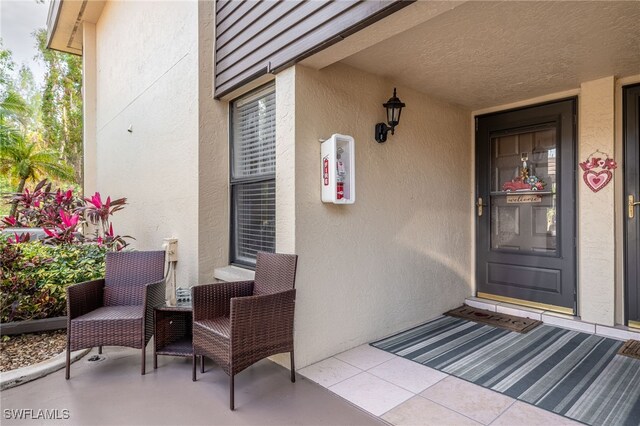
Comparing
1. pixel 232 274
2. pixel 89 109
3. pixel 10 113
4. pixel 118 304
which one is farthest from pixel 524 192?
pixel 10 113

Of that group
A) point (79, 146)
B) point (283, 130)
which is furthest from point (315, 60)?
point (79, 146)

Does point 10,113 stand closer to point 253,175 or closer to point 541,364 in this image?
point 253,175

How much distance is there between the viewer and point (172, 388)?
247 cm

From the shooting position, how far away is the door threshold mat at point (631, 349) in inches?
119

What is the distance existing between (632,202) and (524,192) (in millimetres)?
969

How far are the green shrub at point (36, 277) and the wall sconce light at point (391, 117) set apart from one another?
10.4ft

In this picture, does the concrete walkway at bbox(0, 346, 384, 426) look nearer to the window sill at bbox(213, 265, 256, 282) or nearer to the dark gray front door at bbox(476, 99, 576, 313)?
the window sill at bbox(213, 265, 256, 282)

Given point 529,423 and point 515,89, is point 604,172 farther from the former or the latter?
point 529,423

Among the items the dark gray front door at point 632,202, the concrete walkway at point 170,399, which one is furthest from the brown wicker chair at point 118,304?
the dark gray front door at point 632,202

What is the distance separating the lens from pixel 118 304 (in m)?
3.02

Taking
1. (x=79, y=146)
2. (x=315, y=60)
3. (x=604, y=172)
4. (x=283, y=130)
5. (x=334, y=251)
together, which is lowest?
(x=334, y=251)

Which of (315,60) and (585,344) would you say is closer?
(315,60)

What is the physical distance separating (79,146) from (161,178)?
1152 cm

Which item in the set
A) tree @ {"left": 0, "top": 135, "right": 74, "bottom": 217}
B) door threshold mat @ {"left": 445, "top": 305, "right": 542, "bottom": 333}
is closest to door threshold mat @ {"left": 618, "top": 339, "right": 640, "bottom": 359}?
door threshold mat @ {"left": 445, "top": 305, "right": 542, "bottom": 333}
